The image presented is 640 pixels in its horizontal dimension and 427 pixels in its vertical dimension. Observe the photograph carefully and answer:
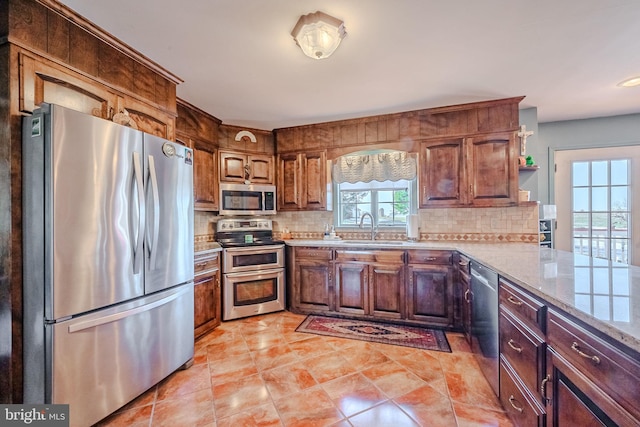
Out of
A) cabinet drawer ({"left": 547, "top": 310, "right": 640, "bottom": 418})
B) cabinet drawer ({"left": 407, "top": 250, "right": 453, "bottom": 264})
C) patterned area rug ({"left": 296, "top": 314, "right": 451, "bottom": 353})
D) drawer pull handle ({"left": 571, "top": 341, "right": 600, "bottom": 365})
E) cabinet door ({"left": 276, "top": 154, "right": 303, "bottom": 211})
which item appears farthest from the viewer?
cabinet door ({"left": 276, "top": 154, "right": 303, "bottom": 211})

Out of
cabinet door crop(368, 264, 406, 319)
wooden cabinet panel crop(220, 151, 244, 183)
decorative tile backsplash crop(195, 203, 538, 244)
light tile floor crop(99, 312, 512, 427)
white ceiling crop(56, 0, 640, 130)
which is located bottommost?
light tile floor crop(99, 312, 512, 427)

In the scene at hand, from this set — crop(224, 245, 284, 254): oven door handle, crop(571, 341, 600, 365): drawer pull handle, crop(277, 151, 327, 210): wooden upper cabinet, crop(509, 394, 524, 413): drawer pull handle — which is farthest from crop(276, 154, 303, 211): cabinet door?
crop(571, 341, 600, 365): drawer pull handle

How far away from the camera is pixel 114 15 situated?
5.37 ft

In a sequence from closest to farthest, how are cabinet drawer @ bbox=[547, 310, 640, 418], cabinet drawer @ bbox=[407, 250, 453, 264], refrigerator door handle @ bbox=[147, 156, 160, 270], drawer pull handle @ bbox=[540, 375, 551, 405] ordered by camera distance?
1. cabinet drawer @ bbox=[547, 310, 640, 418]
2. drawer pull handle @ bbox=[540, 375, 551, 405]
3. refrigerator door handle @ bbox=[147, 156, 160, 270]
4. cabinet drawer @ bbox=[407, 250, 453, 264]

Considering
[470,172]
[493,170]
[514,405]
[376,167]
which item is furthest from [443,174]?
[514,405]

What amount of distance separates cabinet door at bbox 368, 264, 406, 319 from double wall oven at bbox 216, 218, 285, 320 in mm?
1115

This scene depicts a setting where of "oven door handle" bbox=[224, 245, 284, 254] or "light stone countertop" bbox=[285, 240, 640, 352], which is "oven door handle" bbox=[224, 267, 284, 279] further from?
"light stone countertop" bbox=[285, 240, 640, 352]

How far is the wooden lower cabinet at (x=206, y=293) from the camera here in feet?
8.90

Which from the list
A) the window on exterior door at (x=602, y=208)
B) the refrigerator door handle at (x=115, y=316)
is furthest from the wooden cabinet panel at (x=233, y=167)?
the window on exterior door at (x=602, y=208)

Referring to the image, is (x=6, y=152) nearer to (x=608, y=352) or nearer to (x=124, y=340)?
(x=124, y=340)

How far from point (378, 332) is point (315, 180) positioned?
1.93m

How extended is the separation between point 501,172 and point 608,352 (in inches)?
97.9

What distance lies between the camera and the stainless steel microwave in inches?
136

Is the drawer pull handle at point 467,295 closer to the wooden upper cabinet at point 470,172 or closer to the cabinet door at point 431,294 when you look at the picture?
the cabinet door at point 431,294
